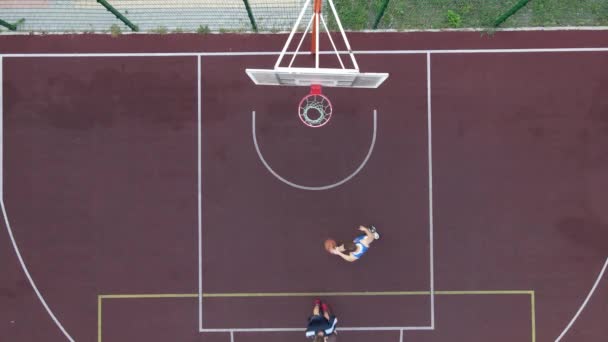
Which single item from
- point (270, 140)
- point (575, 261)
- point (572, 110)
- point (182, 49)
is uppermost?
point (182, 49)

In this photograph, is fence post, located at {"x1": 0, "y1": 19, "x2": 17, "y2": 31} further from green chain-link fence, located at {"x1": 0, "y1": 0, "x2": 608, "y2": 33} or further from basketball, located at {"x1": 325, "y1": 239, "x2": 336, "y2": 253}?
basketball, located at {"x1": 325, "y1": 239, "x2": 336, "y2": 253}

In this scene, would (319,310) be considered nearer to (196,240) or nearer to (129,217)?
(196,240)

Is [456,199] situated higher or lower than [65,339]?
higher

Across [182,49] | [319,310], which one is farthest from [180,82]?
[319,310]

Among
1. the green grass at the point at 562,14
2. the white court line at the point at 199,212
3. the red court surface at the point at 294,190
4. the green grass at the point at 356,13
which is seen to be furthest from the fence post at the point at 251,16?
the green grass at the point at 562,14

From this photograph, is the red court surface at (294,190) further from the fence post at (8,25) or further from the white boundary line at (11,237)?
the fence post at (8,25)

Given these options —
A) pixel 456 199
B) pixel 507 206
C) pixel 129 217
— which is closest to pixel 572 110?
pixel 507 206
